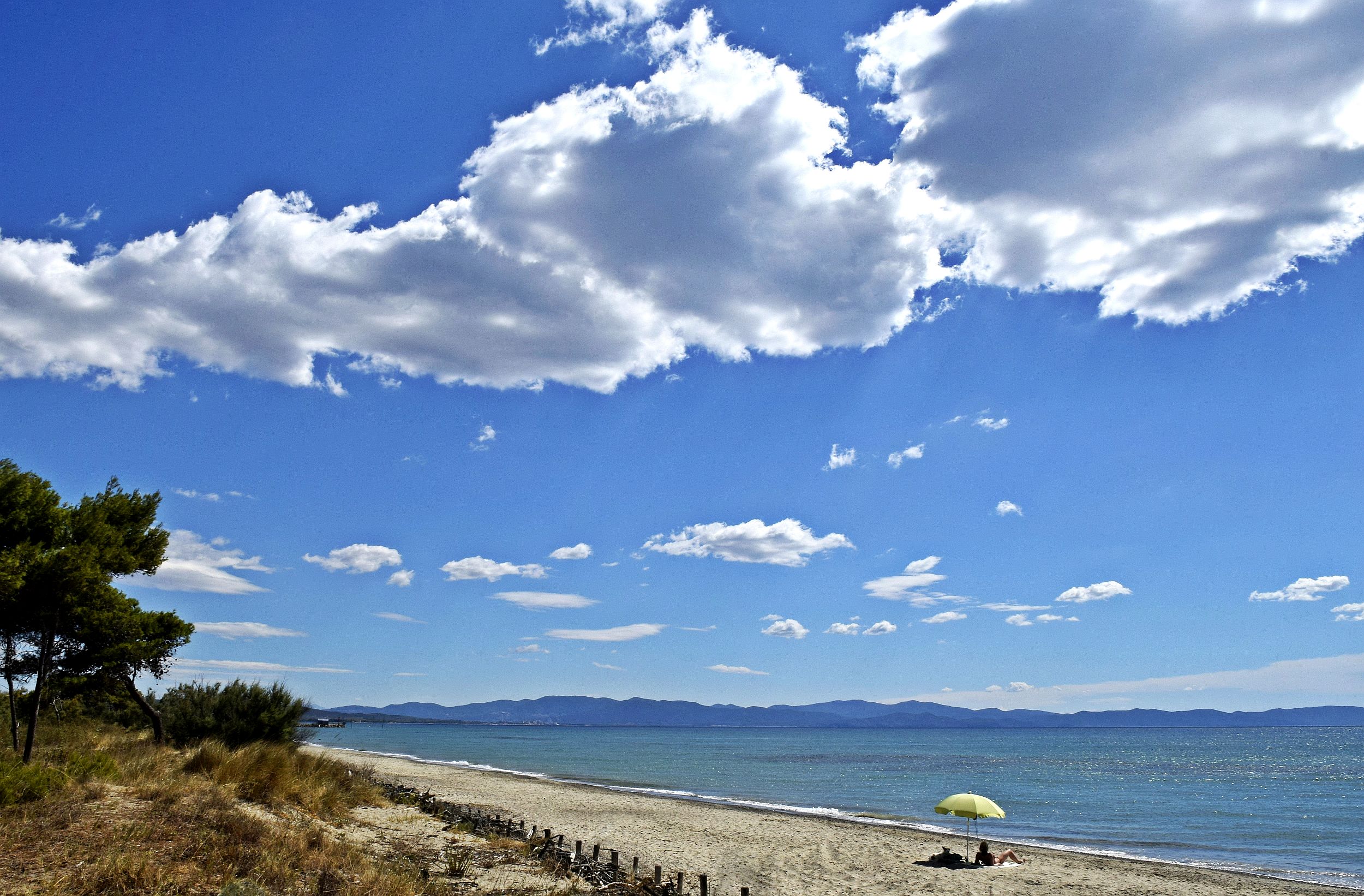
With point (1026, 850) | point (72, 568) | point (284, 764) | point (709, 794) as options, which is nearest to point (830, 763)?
point (709, 794)

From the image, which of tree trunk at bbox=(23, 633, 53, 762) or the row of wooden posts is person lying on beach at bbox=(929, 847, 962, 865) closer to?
the row of wooden posts

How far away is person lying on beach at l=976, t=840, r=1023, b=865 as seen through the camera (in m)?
20.4

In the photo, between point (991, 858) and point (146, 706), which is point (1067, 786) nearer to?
point (991, 858)

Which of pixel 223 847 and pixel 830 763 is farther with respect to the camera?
pixel 830 763

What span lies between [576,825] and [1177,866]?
17.5 meters

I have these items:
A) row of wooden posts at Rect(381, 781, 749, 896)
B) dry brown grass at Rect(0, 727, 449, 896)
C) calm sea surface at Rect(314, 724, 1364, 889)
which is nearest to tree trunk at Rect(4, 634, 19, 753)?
dry brown grass at Rect(0, 727, 449, 896)

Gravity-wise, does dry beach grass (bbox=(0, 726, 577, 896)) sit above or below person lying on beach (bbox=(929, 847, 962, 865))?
above

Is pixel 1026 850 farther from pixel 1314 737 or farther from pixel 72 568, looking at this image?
pixel 1314 737

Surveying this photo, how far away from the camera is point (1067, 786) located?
51.8 metres

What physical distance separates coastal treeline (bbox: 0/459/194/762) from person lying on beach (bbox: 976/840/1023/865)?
816 inches

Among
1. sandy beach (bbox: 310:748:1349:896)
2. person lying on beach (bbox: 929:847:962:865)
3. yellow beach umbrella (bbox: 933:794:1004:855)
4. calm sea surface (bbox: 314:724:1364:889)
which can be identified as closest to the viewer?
sandy beach (bbox: 310:748:1349:896)

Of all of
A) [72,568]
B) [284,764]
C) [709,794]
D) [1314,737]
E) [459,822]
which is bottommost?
[1314,737]

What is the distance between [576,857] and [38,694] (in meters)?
10.6

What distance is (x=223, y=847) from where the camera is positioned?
1031cm
